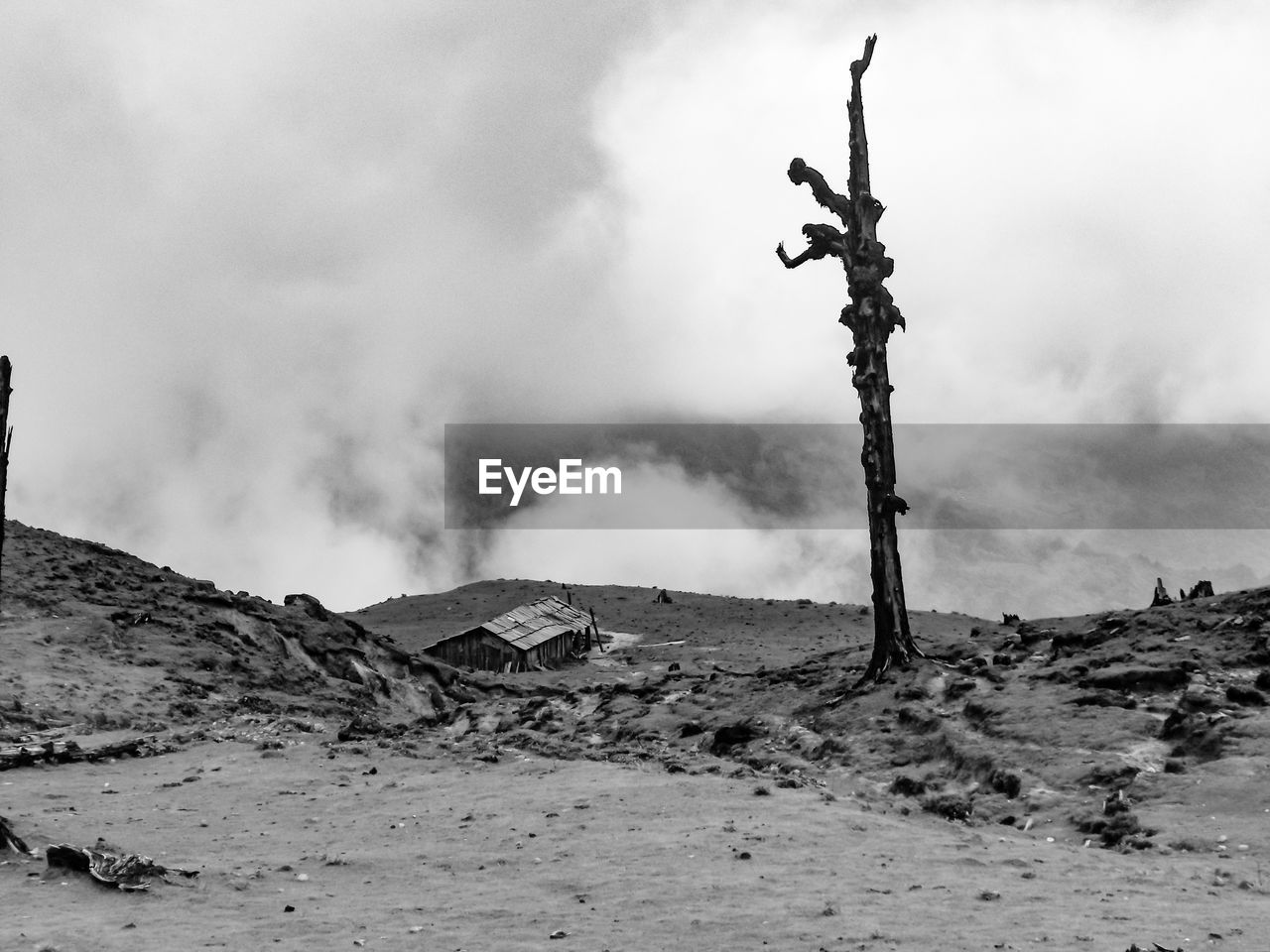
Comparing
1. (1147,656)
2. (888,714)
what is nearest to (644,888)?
(888,714)

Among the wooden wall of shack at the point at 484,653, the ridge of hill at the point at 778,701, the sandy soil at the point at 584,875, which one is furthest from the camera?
the wooden wall of shack at the point at 484,653

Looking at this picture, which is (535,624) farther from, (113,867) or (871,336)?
(113,867)

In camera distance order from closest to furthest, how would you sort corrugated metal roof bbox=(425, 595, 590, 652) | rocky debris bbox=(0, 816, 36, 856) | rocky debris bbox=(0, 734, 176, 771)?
rocky debris bbox=(0, 816, 36, 856), rocky debris bbox=(0, 734, 176, 771), corrugated metal roof bbox=(425, 595, 590, 652)

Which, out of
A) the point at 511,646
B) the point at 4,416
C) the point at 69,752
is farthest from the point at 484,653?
the point at 4,416

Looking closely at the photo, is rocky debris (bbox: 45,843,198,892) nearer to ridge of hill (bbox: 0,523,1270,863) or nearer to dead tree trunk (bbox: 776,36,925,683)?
ridge of hill (bbox: 0,523,1270,863)

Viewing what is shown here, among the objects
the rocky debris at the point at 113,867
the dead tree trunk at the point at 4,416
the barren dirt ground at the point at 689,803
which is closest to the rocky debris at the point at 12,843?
the barren dirt ground at the point at 689,803

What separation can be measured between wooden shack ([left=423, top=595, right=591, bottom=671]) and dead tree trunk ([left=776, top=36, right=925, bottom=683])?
3778cm

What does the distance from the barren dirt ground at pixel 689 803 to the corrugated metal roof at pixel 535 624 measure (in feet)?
93.5

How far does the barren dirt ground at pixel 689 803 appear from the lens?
1114 cm

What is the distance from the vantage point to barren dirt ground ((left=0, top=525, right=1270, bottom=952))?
11.1 metres

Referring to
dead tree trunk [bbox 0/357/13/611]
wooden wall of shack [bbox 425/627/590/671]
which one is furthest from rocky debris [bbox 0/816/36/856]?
wooden wall of shack [bbox 425/627/590/671]

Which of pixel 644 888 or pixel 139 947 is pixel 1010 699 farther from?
pixel 139 947

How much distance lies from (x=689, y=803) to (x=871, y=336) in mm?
13180

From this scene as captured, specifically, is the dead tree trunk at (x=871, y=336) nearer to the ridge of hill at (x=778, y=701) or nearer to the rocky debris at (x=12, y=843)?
the ridge of hill at (x=778, y=701)
